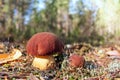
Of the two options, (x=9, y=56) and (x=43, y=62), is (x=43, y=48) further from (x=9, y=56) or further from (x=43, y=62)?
(x=9, y=56)

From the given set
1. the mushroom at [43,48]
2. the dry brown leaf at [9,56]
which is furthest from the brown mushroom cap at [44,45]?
the dry brown leaf at [9,56]

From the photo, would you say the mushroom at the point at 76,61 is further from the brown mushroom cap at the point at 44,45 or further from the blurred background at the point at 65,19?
the blurred background at the point at 65,19

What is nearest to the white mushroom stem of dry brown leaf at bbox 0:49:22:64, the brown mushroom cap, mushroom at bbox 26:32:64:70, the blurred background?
mushroom at bbox 26:32:64:70

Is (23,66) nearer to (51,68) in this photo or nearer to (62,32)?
(51,68)

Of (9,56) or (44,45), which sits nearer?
(44,45)

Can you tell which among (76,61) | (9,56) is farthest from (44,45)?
(9,56)

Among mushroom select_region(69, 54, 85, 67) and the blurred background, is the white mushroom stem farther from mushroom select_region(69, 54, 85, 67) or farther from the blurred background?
the blurred background

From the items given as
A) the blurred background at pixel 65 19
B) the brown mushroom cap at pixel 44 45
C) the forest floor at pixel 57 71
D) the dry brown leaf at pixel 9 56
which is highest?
the brown mushroom cap at pixel 44 45
